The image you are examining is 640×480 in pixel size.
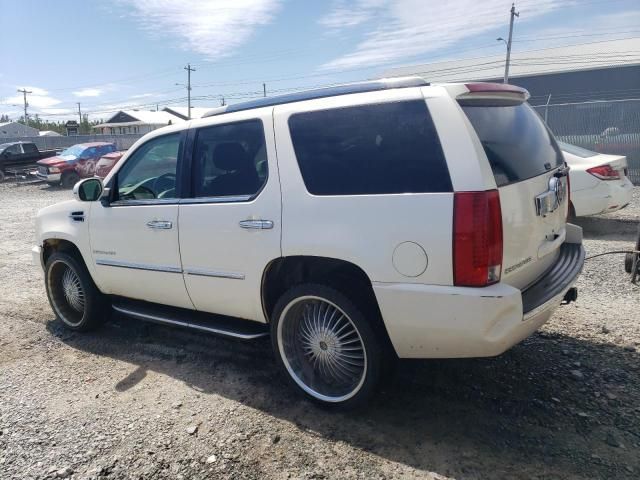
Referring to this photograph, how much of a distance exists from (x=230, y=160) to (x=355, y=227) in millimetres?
1241

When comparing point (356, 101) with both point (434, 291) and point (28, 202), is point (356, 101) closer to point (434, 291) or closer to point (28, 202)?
point (434, 291)

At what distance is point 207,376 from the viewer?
3.85 m

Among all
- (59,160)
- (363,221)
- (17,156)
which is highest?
(17,156)

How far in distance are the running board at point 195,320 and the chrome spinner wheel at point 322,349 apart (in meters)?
0.27

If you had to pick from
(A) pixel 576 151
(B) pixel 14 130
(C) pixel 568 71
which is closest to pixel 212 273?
(A) pixel 576 151

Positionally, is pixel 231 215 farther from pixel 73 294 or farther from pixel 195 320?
pixel 73 294

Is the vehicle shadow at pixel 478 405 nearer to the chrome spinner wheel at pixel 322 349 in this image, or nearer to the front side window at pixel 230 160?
the chrome spinner wheel at pixel 322 349

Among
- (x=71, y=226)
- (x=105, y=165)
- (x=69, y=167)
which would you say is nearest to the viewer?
(x=71, y=226)

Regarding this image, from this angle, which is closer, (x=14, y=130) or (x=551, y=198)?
(x=551, y=198)

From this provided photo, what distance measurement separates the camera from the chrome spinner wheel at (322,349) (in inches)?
126

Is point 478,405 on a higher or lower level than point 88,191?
lower

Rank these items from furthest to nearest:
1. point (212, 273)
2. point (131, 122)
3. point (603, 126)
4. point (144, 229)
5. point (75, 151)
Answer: point (131, 122) < point (75, 151) < point (603, 126) < point (144, 229) < point (212, 273)

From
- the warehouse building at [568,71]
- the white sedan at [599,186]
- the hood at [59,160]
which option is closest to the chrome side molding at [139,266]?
the white sedan at [599,186]

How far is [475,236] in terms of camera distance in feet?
8.49
